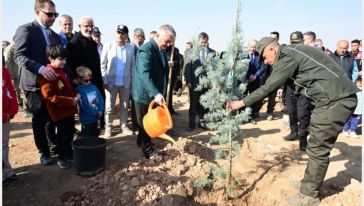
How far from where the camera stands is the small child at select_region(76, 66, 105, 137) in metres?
4.86

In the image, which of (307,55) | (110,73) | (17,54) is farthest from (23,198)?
(307,55)

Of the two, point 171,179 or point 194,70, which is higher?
point 194,70

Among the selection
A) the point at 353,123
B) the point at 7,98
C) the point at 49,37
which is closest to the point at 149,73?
the point at 49,37

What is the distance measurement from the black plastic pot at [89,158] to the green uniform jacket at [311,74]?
2.16 meters

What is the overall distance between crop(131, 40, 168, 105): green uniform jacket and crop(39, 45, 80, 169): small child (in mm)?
927

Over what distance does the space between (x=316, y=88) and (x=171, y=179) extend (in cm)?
218

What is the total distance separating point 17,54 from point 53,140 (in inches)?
60.4

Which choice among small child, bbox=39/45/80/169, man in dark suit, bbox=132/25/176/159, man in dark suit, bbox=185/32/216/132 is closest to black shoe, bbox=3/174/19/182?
small child, bbox=39/45/80/169

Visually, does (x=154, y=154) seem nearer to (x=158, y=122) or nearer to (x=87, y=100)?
(x=158, y=122)

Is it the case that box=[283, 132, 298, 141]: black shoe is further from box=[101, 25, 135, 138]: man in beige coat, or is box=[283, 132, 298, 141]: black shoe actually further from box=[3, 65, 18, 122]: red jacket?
box=[3, 65, 18, 122]: red jacket

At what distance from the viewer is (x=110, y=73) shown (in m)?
6.17

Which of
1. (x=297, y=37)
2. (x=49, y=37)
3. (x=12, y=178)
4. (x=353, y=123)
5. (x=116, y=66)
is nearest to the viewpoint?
(x=12, y=178)

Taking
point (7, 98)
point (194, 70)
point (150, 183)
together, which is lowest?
point (150, 183)

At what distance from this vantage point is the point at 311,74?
3.67m
